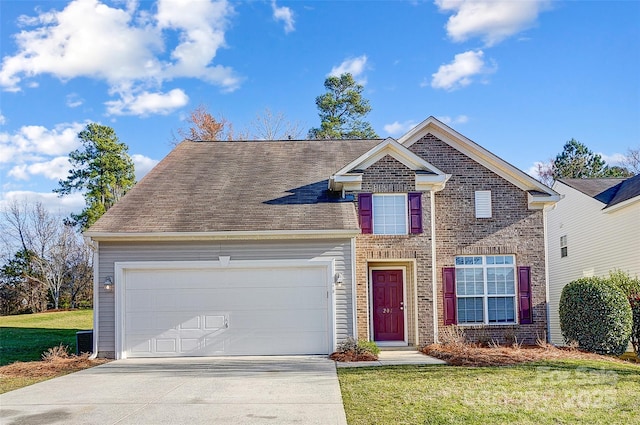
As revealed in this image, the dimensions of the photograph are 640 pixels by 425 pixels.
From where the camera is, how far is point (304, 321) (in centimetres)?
1361

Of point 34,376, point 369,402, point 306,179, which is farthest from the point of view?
point 306,179

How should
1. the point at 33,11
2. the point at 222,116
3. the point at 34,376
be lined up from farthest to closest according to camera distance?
the point at 222,116 < the point at 33,11 < the point at 34,376

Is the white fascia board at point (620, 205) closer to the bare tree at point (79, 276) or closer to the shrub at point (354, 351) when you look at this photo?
the shrub at point (354, 351)

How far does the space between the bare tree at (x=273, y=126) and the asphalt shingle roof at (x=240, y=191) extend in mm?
15165

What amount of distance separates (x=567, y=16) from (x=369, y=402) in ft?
37.0

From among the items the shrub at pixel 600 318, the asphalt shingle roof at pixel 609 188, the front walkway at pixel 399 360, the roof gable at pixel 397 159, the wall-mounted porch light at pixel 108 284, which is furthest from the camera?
the asphalt shingle roof at pixel 609 188

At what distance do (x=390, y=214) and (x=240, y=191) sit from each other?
404cm

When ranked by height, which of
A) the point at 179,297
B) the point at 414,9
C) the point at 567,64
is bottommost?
the point at 179,297

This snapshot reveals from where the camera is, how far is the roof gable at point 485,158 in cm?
1538

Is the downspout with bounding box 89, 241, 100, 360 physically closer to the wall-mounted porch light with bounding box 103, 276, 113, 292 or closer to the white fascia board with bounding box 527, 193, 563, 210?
the wall-mounted porch light with bounding box 103, 276, 113, 292

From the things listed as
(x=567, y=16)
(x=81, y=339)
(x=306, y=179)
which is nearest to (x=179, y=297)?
(x=81, y=339)

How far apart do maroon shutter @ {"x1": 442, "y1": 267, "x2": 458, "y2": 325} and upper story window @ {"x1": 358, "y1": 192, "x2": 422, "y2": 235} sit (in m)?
1.38

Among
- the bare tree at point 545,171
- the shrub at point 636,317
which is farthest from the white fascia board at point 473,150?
the bare tree at point 545,171

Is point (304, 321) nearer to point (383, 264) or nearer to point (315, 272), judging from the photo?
point (315, 272)
